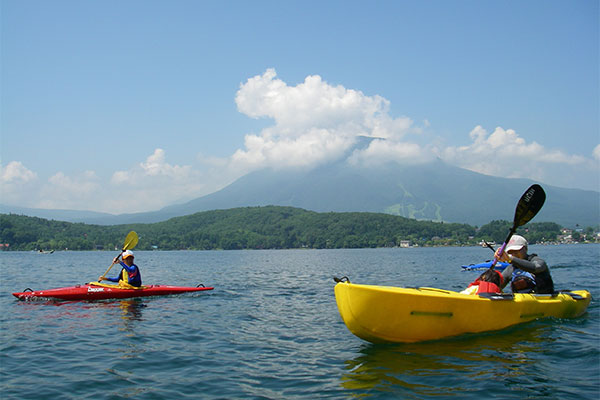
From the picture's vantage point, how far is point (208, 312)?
596 inches

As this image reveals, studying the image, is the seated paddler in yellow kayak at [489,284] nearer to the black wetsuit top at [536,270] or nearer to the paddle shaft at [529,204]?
the black wetsuit top at [536,270]

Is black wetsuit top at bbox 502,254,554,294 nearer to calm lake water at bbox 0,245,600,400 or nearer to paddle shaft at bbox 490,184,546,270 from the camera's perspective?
calm lake water at bbox 0,245,600,400

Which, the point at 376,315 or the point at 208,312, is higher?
the point at 376,315

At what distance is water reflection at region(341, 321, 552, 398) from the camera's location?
7258 millimetres

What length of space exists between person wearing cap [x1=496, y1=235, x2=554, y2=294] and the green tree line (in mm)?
134452

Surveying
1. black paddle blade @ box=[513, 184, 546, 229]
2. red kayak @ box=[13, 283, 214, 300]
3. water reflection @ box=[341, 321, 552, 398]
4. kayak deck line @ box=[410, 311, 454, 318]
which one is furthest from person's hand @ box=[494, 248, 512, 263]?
red kayak @ box=[13, 283, 214, 300]

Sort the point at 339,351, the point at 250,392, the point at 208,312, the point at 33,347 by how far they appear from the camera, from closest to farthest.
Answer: the point at 250,392 → the point at 339,351 → the point at 33,347 → the point at 208,312

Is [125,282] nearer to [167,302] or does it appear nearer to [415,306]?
[167,302]

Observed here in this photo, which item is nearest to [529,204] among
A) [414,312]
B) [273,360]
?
[414,312]

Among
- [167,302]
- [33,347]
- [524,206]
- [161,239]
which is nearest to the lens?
[33,347]

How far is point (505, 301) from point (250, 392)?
6.08 meters

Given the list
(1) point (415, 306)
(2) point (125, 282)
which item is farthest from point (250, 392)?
(2) point (125, 282)

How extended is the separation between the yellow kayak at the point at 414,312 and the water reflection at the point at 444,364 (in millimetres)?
245

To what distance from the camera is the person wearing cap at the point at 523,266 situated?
11.0 m
